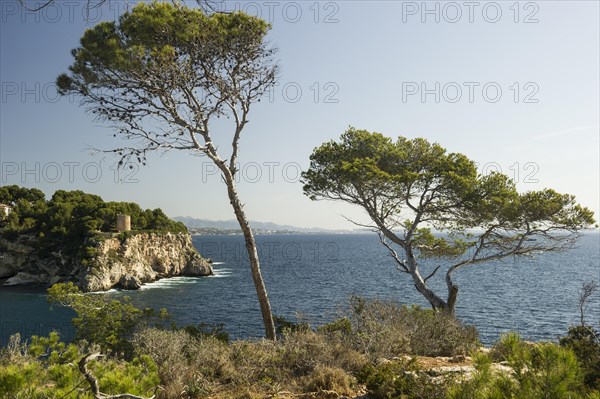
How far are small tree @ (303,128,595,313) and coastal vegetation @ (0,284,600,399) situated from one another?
16.8 feet

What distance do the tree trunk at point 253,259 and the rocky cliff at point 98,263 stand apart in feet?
→ 125

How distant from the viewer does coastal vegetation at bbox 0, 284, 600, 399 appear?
13.3 feet

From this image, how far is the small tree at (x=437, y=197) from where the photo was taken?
14.9 m

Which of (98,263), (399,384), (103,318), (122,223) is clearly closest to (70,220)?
(122,223)

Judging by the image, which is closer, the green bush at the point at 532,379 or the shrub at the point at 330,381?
the green bush at the point at 532,379

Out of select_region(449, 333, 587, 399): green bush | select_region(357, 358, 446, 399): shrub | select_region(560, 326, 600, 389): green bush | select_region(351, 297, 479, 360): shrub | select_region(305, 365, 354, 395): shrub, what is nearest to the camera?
select_region(449, 333, 587, 399): green bush

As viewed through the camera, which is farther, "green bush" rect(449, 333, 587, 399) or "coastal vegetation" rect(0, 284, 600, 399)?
"coastal vegetation" rect(0, 284, 600, 399)

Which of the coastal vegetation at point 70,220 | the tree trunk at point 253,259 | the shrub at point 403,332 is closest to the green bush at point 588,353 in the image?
the shrub at point 403,332

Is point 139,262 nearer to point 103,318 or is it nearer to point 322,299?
point 322,299

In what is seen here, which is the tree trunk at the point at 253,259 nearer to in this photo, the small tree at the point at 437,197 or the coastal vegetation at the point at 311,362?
the coastal vegetation at the point at 311,362

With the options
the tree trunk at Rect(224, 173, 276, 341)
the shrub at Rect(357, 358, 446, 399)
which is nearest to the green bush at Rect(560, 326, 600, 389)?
the shrub at Rect(357, 358, 446, 399)

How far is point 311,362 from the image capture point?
314 inches

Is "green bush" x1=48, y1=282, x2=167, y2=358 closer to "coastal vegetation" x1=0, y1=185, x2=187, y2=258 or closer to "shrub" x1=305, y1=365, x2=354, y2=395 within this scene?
"shrub" x1=305, y1=365, x2=354, y2=395

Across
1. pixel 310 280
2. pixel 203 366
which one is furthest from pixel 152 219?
pixel 203 366
